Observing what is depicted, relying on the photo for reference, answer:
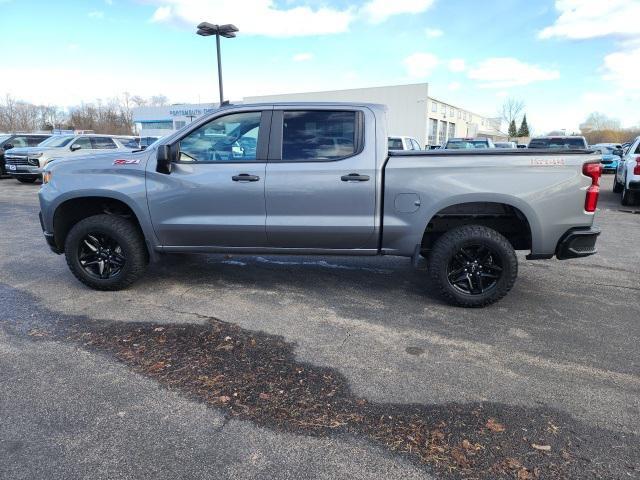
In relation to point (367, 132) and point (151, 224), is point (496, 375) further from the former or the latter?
point (151, 224)

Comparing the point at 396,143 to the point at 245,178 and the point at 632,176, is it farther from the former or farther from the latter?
the point at 245,178

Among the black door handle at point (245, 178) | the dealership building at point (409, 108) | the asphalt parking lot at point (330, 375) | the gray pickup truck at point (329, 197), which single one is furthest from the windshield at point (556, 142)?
the dealership building at point (409, 108)

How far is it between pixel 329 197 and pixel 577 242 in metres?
2.37

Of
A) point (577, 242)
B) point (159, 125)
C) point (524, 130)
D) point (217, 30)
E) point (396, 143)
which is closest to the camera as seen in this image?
point (577, 242)

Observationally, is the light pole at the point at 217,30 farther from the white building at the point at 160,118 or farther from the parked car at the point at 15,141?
the white building at the point at 160,118

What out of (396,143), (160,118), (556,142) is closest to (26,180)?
(396,143)

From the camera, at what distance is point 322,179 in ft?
14.5

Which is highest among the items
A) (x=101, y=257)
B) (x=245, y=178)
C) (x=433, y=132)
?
(x=433, y=132)

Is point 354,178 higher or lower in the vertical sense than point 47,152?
higher

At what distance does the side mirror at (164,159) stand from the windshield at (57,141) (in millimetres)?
15035

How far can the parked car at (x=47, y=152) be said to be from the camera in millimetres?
16219

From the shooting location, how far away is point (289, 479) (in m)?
2.29

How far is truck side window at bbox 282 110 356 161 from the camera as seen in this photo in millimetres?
4504

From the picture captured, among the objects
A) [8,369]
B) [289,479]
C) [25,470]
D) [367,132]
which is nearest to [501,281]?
[367,132]
